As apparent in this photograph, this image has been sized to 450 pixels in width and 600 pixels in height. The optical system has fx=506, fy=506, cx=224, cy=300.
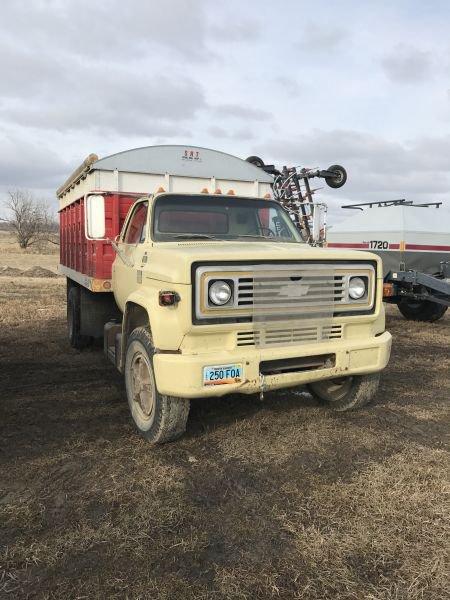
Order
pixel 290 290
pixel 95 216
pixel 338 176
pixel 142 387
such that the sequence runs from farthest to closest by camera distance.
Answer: pixel 338 176, pixel 95 216, pixel 142 387, pixel 290 290

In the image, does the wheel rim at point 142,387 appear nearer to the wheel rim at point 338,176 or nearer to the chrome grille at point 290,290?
the chrome grille at point 290,290

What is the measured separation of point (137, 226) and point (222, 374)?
225cm

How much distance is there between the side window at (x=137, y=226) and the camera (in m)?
5.06

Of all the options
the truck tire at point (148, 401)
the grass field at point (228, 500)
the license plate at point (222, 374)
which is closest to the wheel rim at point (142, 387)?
the truck tire at point (148, 401)

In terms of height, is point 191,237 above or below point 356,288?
above

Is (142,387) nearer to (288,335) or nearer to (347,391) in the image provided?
(288,335)

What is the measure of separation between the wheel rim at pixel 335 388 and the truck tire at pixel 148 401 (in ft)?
5.40

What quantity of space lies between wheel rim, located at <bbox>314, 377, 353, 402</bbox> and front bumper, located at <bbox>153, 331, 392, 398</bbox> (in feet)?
2.43

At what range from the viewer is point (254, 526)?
297 cm

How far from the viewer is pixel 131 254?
5020 millimetres

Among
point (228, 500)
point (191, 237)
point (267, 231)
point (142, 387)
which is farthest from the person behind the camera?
point (267, 231)

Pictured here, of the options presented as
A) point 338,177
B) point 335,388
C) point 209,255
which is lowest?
point 335,388

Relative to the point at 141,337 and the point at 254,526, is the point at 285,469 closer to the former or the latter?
the point at 254,526

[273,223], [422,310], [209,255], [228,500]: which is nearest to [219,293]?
[209,255]
